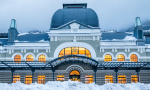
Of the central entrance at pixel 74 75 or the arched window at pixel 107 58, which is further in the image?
the arched window at pixel 107 58

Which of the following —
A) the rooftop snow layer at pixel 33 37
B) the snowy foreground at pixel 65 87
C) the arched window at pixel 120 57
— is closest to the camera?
the snowy foreground at pixel 65 87

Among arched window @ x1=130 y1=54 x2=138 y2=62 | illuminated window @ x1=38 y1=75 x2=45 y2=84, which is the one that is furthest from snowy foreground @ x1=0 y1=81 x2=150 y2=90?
arched window @ x1=130 y1=54 x2=138 y2=62

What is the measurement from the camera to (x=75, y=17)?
32.1 m

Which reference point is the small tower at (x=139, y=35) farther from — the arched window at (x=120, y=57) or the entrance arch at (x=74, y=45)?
the entrance arch at (x=74, y=45)

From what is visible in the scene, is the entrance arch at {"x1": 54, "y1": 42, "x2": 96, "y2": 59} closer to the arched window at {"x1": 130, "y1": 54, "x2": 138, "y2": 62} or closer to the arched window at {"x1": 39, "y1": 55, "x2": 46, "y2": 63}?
the arched window at {"x1": 39, "y1": 55, "x2": 46, "y2": 63}

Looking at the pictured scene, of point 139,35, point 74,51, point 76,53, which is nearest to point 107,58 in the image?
point 76,53

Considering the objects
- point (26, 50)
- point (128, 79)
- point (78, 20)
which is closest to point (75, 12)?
point (78, 20)

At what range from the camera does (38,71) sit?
2956cm

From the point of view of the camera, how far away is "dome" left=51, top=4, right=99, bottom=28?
3155cm

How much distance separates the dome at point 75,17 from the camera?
31547 millimetres

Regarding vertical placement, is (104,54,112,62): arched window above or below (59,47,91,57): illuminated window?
below

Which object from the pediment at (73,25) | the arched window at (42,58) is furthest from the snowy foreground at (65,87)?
the pediment at (73,25)

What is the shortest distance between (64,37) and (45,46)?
11.7 feet

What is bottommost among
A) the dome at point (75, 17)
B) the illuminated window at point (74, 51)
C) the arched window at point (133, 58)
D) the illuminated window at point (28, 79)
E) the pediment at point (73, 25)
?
the illuminated window at point (28, 79)
